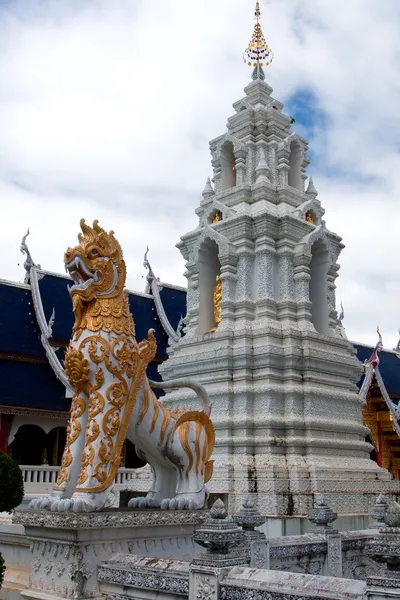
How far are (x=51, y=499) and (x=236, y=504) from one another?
4.85m

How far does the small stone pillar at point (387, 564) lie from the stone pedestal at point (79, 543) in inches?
118

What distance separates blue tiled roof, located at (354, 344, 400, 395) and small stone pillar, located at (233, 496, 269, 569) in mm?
19660

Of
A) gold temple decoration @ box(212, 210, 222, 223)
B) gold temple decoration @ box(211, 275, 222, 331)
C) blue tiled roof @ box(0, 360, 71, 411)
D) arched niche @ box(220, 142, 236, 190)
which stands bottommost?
blue tiled roof @ box(0, 360, 71, 411)

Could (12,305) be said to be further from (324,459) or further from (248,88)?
(324,459)

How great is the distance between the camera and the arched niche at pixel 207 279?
46.8 ft

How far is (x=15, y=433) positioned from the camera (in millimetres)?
19047

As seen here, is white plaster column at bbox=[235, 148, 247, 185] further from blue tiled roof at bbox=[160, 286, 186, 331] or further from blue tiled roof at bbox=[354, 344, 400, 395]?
blue tiled roof at bbox=[354, 344, 400, 395]

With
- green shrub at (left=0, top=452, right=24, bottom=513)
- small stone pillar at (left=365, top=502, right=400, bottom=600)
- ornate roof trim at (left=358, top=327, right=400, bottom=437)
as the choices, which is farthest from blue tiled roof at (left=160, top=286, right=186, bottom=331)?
small stone pillar at (left=365, top=502, right=400, bottom=600)

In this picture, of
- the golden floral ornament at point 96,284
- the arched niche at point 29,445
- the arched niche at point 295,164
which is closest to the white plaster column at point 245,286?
the arched niche at point 295,164

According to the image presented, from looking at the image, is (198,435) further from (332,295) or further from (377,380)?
(377,380)

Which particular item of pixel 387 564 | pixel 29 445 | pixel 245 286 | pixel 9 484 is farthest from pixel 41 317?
A: pixel 387 564

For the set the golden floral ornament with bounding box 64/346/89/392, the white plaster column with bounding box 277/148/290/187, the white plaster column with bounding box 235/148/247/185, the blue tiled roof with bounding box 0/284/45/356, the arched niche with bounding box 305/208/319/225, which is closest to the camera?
the golden floral ornament with bounding box 64/346/89/392

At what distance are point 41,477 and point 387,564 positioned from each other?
44.4ft

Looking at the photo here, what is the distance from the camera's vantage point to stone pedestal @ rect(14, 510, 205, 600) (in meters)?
6.07
